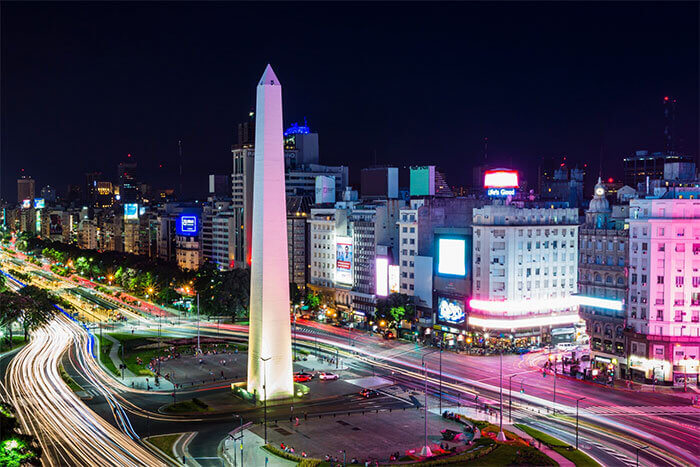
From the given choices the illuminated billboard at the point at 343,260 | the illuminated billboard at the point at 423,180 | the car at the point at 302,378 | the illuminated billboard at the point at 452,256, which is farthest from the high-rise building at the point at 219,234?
the car at the point at 302,378

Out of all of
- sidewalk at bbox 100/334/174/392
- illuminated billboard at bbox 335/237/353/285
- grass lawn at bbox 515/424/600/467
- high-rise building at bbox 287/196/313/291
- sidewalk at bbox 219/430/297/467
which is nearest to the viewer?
sidewalk at bbox 219/430/297/467

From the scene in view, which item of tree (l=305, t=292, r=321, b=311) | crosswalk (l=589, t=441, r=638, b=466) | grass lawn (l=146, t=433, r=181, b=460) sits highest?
tree (l=305, t=292, r=321, b=311)

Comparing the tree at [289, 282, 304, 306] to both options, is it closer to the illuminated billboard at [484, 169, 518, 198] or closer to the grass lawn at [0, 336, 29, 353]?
the illuminated billboard at [484, 169, 518, 198]

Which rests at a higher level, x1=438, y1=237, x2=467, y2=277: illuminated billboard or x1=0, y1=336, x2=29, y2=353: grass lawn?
x1=438, y1=237, x2=467, y2=277: illuminated billboard

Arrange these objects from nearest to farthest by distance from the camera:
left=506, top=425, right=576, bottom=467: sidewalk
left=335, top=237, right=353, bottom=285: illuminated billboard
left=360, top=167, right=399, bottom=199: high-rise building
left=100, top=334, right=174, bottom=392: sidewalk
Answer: left=506, top=425, right=576, bottom=467: sidewalk → left=100, top=334, right=174, bottom=392: sidewalk → left=335, top=237, right=353, bottom=285: illuminated billboard → left=360, top=167, right=399, bottom=199: high-rise building

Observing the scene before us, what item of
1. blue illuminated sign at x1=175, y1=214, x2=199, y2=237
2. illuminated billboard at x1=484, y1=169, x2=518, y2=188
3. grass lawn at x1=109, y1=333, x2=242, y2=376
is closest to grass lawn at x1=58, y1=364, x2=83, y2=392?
grass lawn at x1=109, y1=333, x2=242, y2=376

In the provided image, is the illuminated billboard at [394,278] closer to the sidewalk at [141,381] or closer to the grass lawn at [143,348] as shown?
the grass lawn at [143,348]
